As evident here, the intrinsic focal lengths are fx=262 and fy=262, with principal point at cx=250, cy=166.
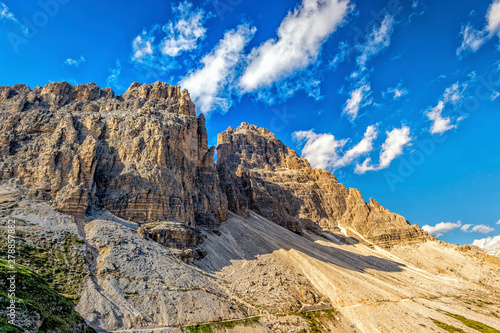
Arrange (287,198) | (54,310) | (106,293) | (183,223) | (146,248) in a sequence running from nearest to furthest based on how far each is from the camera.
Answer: (54,310), (106,293), (146,248), (183,223), (287,198)

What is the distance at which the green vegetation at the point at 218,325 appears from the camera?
1528 inches

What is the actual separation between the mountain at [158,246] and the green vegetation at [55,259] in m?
0.24

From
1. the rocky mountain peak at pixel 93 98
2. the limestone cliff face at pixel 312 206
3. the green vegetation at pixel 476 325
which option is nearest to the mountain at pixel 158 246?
the rocky mountain peak at pixel 93 98

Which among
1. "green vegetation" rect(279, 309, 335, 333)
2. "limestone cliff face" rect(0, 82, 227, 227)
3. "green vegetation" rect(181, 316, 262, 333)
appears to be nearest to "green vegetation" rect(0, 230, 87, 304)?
"limestone cliff face" rect(0, 82, 227, 227)

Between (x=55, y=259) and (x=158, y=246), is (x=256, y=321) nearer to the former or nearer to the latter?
(x=158, y=246)

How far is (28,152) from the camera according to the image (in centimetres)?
6297

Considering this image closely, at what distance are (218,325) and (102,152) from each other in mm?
53899

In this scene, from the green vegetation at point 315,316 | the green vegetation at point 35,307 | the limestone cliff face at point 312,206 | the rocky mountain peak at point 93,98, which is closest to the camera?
the green vegetation at point 35,307

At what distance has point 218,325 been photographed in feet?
137

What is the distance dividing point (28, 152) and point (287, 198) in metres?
145

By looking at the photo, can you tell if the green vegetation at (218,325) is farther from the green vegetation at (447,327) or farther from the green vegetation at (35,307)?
the green vegetation at (447,327)

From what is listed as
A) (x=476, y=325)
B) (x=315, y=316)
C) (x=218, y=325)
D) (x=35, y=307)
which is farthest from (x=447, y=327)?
(x=35, y=307)

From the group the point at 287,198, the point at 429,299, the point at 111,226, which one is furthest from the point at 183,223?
the point at 287,198

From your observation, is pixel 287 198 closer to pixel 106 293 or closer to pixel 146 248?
pixel 146 248
